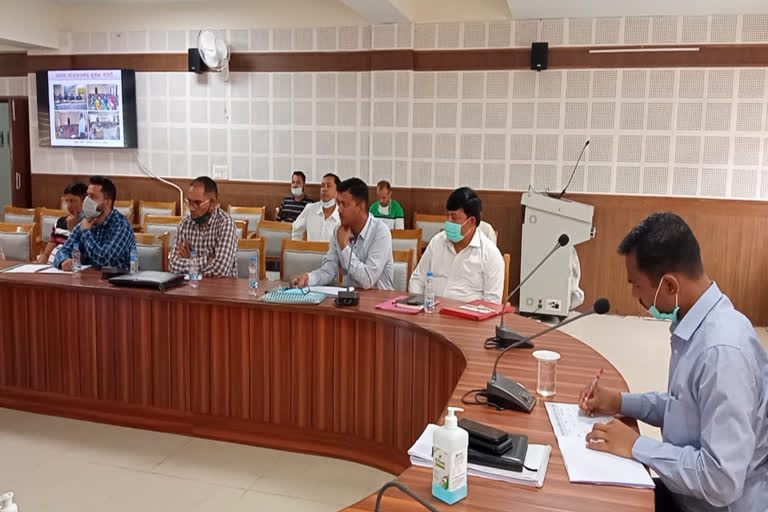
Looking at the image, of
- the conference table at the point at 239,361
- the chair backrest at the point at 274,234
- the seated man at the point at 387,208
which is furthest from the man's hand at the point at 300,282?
the seated man at the point at 387,208

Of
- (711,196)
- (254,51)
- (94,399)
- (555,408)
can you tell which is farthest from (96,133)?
(555,408)

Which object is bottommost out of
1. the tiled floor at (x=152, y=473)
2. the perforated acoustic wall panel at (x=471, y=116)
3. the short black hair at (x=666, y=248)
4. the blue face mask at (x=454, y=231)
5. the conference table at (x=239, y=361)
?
the tiled floor at (x=152, y=473)

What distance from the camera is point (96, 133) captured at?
8500 mm

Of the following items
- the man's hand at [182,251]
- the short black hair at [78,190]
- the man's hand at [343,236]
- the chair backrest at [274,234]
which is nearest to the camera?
the man's hand at [343,236]

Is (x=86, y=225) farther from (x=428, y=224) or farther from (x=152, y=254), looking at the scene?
(x=428, y=224)

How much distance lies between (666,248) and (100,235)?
12.7ft

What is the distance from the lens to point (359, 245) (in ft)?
13.6

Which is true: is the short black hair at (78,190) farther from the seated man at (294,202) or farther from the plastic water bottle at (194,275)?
the seated man at (294,202)

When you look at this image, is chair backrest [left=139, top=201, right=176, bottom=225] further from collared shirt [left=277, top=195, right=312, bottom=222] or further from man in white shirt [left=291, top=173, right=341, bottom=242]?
man in white shirt [left=291, top=173, right=341, bottom=242]

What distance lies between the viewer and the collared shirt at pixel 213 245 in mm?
4445

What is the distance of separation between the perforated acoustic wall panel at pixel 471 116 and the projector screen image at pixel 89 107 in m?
0.19

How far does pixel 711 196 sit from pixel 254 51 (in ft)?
17.6

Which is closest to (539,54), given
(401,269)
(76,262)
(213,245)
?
(401,269)

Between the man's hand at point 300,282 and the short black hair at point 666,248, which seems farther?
the man's hand at point 300,282
